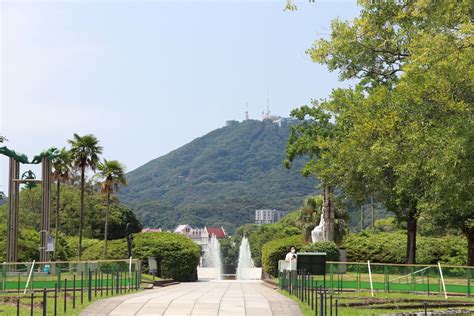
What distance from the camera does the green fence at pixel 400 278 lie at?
1114 inches

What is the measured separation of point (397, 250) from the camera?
5238 centimetres

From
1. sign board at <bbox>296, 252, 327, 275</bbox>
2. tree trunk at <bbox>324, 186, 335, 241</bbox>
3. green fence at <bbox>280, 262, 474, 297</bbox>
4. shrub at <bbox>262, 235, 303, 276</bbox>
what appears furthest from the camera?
shrub at <bbox>262, 235, 303, 276</bbox>

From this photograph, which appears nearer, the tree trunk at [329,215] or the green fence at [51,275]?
the green fence at [51,275]

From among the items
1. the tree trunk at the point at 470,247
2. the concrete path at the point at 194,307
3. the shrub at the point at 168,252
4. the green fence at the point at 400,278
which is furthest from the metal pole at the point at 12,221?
the tree trunk at the point at 470,247

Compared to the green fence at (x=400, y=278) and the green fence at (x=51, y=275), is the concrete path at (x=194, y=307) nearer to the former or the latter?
the green fence at (x=51, y=275)

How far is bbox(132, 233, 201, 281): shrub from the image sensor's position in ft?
178

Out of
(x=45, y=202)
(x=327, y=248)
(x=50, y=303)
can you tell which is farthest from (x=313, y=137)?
(x=50, y=303)

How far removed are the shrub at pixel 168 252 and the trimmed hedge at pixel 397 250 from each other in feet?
37.7

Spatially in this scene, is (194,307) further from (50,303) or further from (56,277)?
(56,277)

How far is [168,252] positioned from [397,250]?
52.3 feet

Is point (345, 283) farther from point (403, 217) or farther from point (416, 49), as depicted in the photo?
point (403, 217)

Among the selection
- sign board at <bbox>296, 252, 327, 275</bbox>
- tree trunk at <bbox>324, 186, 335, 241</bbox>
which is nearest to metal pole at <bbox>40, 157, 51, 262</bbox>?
tree trunk at <bbox>324, 186, 335, 241</bbox>

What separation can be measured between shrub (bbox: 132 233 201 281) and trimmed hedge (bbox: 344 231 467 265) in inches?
452

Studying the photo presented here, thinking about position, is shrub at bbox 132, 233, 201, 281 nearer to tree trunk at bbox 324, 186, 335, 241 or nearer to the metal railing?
tree trunk at bbox 324, 186, 335, 241
